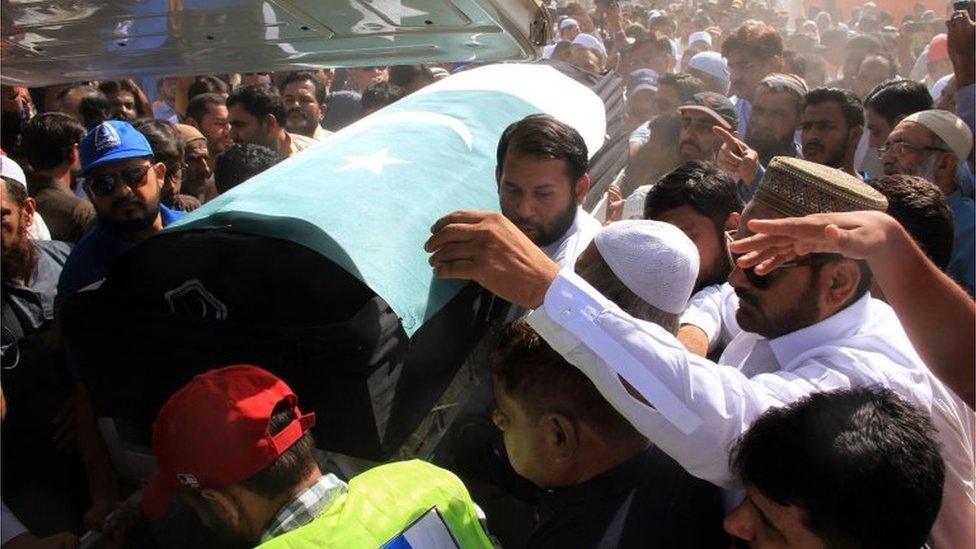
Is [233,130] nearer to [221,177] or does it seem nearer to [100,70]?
[221,177]

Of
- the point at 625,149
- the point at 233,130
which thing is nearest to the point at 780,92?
the point at 625,149

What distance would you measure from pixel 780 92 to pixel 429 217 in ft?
8.93

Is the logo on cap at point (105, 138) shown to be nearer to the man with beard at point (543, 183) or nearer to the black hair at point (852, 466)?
the man with beard at point (543, 183)

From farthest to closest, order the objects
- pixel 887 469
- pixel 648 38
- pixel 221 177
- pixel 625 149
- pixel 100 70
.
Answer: pixel 648 38
pixel 625 149
pixel 221 177
pixel 100 70
pixel 887 469

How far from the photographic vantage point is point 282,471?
1562mm

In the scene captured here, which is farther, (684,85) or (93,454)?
(684,85)

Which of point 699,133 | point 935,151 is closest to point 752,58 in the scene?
point 699,133

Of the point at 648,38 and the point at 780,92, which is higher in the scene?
the point at 780,92

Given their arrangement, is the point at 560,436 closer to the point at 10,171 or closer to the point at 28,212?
the point at 28,212

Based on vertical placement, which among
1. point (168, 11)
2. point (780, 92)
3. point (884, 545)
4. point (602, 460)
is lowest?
point (780, 92)

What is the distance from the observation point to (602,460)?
4.92 ft

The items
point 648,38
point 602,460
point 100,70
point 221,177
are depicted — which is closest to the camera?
point 602,460

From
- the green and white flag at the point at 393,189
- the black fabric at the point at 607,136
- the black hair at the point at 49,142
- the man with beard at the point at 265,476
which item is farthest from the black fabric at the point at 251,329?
the black hair at the point at 49,142

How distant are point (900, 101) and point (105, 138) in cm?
357
